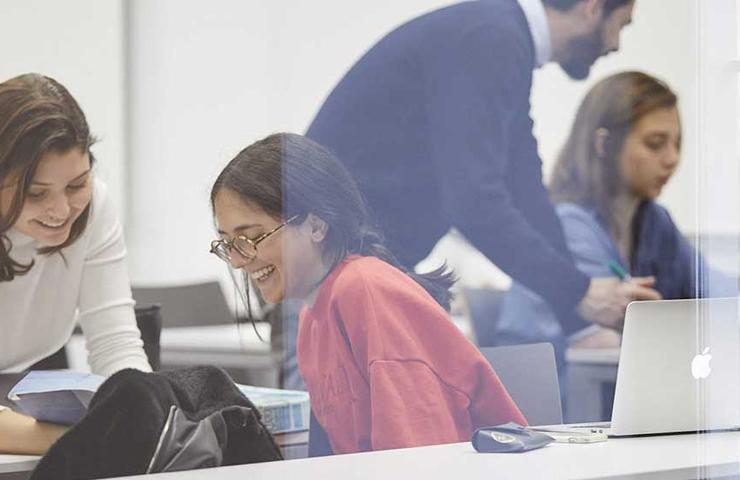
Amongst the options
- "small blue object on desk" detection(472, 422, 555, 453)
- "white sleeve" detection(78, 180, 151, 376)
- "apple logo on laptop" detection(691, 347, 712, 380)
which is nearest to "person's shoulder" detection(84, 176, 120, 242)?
"white sleeve" detection(78, 180, 151, 376)

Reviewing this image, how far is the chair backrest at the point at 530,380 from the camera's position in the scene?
7.06ft

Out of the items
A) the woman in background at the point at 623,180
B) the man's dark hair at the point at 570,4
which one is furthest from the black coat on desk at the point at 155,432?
the woman in background at the point at 623,180

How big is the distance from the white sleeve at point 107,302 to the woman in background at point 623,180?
1324mm

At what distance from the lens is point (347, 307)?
2.12m

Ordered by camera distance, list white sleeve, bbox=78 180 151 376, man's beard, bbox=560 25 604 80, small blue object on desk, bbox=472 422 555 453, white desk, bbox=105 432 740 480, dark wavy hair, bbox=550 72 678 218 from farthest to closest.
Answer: dark wavy hair, bbox=550 72 678 218
man's beard, bbox=560 25 604 80
white sleeve, bbox=78 180 151 376
small blue object on desk, bbox=472 422 555 453
white desk, bbox=105 432 740 480

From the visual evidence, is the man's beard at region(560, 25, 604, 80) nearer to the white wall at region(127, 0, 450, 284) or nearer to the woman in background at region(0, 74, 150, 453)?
the white wall at region(127, 0, 450, 284)

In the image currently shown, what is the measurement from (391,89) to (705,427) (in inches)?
31.5

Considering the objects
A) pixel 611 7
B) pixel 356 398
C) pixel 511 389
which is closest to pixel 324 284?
pixel 356 398

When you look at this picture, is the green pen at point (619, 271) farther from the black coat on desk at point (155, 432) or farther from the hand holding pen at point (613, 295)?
the black coat on desk at point (155, 432)

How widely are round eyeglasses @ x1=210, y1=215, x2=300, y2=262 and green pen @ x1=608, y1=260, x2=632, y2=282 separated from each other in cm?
136

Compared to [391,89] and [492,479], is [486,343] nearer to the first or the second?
[391,89]

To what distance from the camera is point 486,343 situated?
243cm

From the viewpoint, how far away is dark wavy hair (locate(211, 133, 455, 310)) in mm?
2008

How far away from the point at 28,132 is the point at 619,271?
5.64 ft
